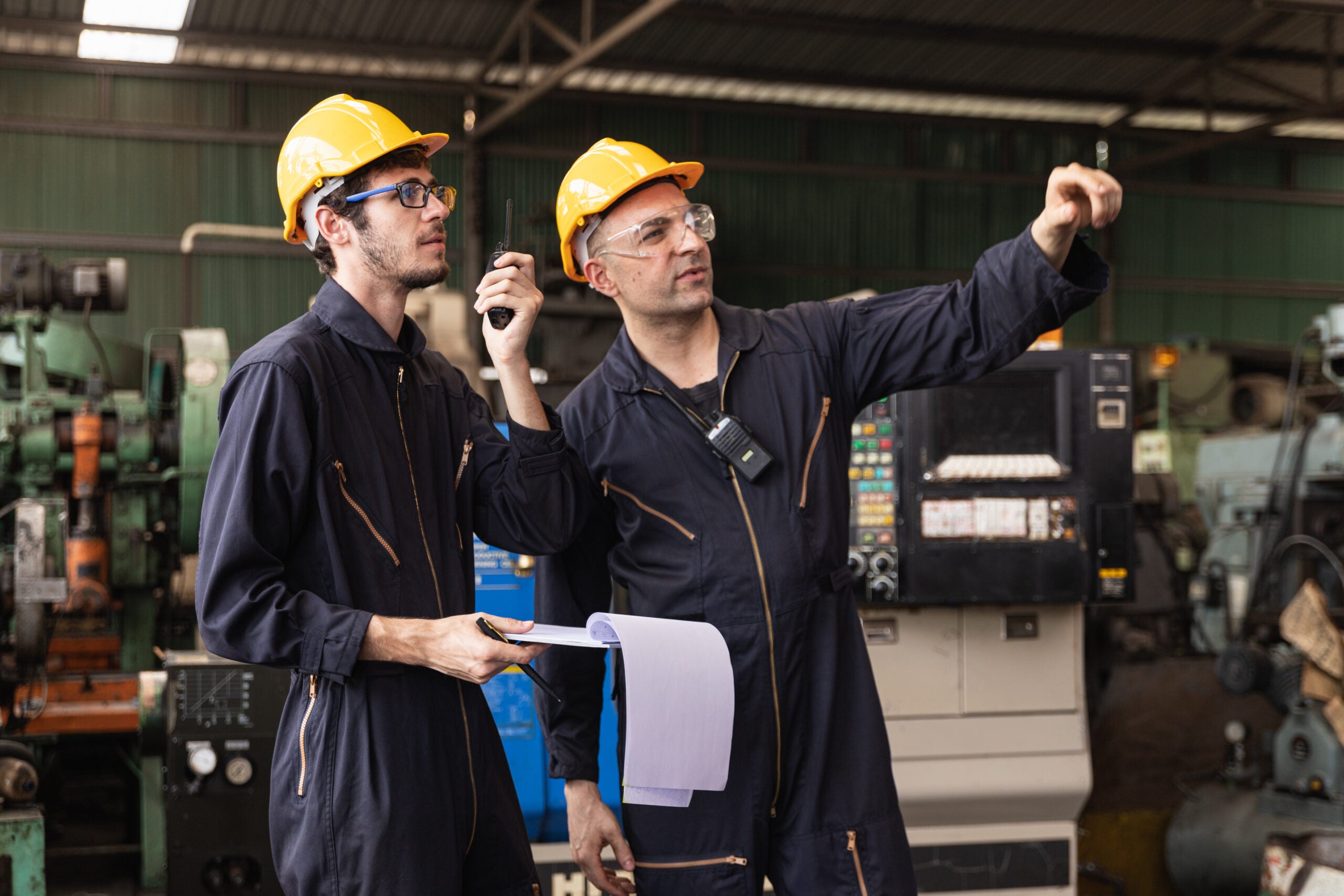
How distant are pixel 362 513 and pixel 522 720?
170 centimetres

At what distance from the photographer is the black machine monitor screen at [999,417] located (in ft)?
10.7

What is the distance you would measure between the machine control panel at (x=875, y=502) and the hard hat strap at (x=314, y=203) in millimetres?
1869

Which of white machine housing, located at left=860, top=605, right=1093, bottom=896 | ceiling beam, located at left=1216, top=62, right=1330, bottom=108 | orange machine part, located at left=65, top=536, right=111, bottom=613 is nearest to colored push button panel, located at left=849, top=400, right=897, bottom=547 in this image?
white machine housing, located at left=860, top=605, right=1093, bottom=896

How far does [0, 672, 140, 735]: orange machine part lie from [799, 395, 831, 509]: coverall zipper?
2569 millimetres

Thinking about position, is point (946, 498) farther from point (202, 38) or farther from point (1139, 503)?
point (202, 38)

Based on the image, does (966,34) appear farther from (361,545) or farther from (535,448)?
(361,545)

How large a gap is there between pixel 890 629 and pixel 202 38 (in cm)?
801

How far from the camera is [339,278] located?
167 cm

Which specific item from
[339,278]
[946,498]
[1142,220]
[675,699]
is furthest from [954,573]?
[1142,220]

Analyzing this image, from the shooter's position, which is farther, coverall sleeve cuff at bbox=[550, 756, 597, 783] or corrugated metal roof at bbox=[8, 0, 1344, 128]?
corrugated metal roof at bbox=[8, 0, 1344, 128]

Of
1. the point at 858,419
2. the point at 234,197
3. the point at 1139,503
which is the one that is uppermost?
the point at 234,197

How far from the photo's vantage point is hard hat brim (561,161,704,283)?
199cm

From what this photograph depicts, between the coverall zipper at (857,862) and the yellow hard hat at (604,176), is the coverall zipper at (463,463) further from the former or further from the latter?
the coverall zipper at (857,862)

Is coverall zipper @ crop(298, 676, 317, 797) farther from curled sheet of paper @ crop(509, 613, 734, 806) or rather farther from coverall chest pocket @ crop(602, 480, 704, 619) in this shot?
coverall chest pocket @ crop(602, 480, 704, 619)
